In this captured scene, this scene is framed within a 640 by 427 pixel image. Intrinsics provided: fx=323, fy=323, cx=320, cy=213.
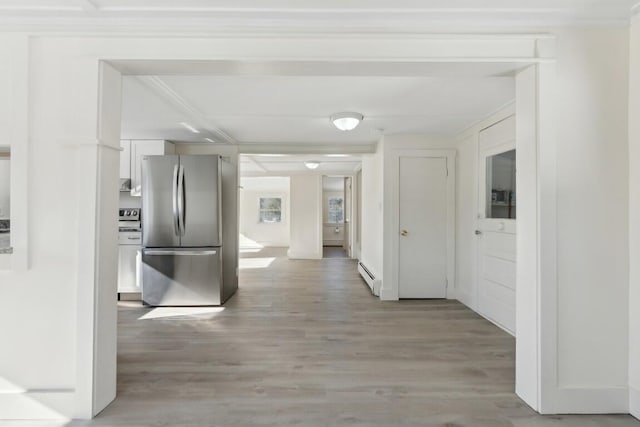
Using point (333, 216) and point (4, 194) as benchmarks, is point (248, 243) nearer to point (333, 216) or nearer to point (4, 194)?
point (333, 216)

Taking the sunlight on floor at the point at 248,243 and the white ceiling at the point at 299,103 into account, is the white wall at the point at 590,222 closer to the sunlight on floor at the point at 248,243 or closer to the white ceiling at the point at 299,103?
the white ceiling at the point at 299,103

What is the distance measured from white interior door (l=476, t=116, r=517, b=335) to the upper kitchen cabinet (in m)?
4.19

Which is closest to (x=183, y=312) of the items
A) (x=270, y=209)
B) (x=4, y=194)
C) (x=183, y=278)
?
(x=183, y=278)

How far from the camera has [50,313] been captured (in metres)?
1.87

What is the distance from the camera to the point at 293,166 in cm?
761

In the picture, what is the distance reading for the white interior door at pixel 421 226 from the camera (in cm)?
451

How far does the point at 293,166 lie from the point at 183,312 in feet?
14.7

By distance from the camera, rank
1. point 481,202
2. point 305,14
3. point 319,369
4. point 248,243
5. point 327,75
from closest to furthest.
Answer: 1. point 305,14
2. point 327,75
3. point 319,369
4. point 481,202
5. point 248,243

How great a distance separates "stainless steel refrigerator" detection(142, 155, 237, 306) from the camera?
13.1 ft

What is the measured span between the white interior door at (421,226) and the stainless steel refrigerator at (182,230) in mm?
2482

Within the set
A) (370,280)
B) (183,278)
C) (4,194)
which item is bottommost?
(370,280)

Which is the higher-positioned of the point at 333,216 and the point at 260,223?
the point at 333,216

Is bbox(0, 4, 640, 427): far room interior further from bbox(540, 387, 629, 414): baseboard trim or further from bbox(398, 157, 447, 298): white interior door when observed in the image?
bbox(398, 157, 447, 298): white interior door

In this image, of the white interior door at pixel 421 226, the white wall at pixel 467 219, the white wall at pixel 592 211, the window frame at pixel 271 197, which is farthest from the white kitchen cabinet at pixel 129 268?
the window frame at pixel 271 197
